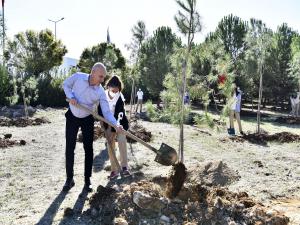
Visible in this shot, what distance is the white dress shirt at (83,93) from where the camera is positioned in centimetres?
574

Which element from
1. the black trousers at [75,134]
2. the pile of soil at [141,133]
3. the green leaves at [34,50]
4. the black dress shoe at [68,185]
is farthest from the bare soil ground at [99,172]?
the green leaves at [34,50]

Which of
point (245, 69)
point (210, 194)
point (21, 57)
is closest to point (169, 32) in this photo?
point (245, 69)

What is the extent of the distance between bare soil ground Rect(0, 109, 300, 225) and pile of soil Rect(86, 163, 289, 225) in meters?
0.27

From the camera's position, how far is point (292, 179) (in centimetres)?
726

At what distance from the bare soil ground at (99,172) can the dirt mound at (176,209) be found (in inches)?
10.6

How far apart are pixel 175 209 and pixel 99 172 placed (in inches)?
109

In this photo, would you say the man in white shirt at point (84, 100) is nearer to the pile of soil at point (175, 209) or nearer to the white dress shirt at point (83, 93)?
the white dress shirt at point (83, 93)

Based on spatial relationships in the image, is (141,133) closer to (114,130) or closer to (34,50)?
(114,130)

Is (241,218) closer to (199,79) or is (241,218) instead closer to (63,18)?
(199,79)

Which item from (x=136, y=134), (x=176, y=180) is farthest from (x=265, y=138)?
(x=176, y=180)

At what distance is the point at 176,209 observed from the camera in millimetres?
4801

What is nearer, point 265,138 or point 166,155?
point 166,155

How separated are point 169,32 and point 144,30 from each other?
615 inches

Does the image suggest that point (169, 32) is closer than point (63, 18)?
Yes
